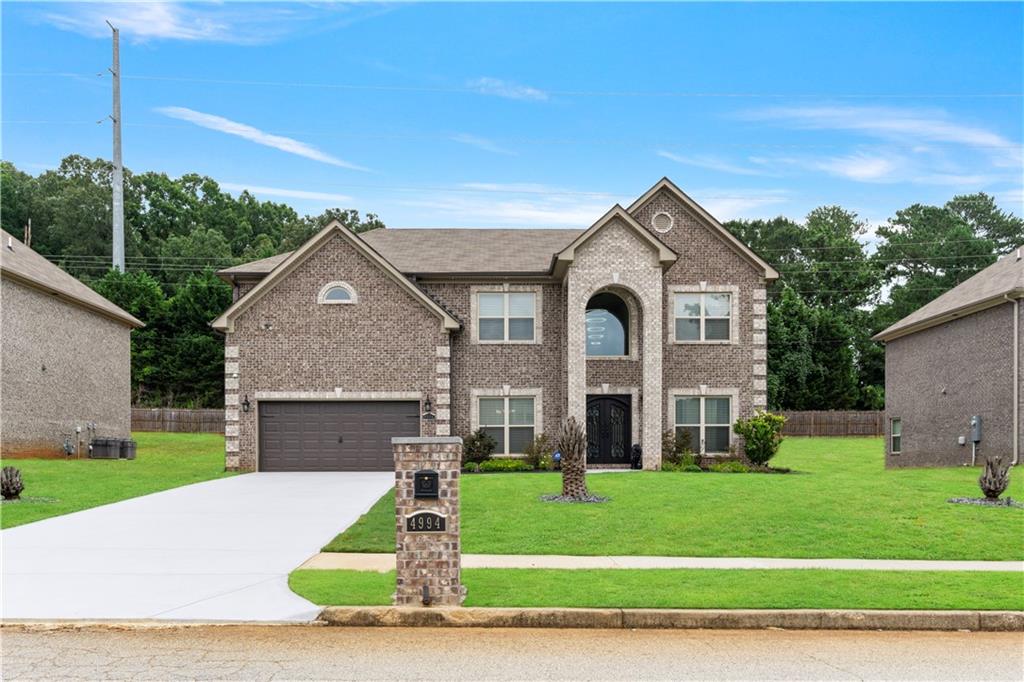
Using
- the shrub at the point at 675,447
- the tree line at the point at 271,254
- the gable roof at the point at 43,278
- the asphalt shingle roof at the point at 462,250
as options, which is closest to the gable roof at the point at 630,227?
the asphalt shingle roof at the point at 462,250

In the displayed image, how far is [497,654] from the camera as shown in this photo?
763cm

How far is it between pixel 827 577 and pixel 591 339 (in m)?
17.3

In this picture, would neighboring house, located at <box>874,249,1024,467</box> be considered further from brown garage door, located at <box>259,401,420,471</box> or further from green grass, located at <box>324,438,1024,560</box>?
brown garage door, located at <box>259,401,420,471</box>

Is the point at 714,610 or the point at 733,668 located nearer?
the point at 733,668

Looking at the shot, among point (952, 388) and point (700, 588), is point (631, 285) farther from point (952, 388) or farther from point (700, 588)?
point (700, 588)

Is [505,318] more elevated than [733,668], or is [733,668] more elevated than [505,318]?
[505,318]

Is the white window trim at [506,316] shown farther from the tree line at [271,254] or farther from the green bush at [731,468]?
the tree line at [271,254]

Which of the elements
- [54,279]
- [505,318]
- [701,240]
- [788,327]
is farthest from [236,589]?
[788,327]

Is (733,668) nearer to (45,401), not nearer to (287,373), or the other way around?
(287,373)

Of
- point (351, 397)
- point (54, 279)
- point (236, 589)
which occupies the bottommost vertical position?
point (236, 589)

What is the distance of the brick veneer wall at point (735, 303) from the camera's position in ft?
89.4

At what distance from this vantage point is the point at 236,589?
9953mm

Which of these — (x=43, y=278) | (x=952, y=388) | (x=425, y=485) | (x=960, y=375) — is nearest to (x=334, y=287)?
(x=43, y=278)

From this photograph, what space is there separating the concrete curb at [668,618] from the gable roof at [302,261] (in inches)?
694
